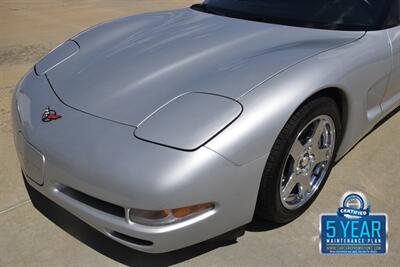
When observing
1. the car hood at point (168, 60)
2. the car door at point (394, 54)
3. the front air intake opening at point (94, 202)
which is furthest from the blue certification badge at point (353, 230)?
the front air intake opening at point (94, 202)

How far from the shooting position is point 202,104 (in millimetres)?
2029

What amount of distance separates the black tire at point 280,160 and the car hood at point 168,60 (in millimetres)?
266

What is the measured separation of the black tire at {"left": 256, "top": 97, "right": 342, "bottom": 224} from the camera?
2.07m

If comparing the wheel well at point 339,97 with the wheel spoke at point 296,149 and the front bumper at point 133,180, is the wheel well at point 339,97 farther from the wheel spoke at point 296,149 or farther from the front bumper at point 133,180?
the front bumper at point 133,180

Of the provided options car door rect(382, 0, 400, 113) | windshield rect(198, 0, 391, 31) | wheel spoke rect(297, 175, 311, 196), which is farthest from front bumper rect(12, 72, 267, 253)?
car door rect(382, 0, 400, 113)

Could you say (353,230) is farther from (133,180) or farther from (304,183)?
(133,180)

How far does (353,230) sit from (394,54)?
4.11 ft

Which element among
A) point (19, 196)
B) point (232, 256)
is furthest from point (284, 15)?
point (19, 196)

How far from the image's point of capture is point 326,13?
9.36 feet

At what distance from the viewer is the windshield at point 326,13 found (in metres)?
2.78

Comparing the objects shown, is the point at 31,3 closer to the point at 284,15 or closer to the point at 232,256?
the point at 284,15

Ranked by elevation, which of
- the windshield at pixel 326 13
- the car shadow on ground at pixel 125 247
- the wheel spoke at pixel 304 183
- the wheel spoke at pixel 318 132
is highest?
the windshield at pixel 326 13

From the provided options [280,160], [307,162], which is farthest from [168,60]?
[307,162]

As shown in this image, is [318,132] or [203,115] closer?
[203,115]
